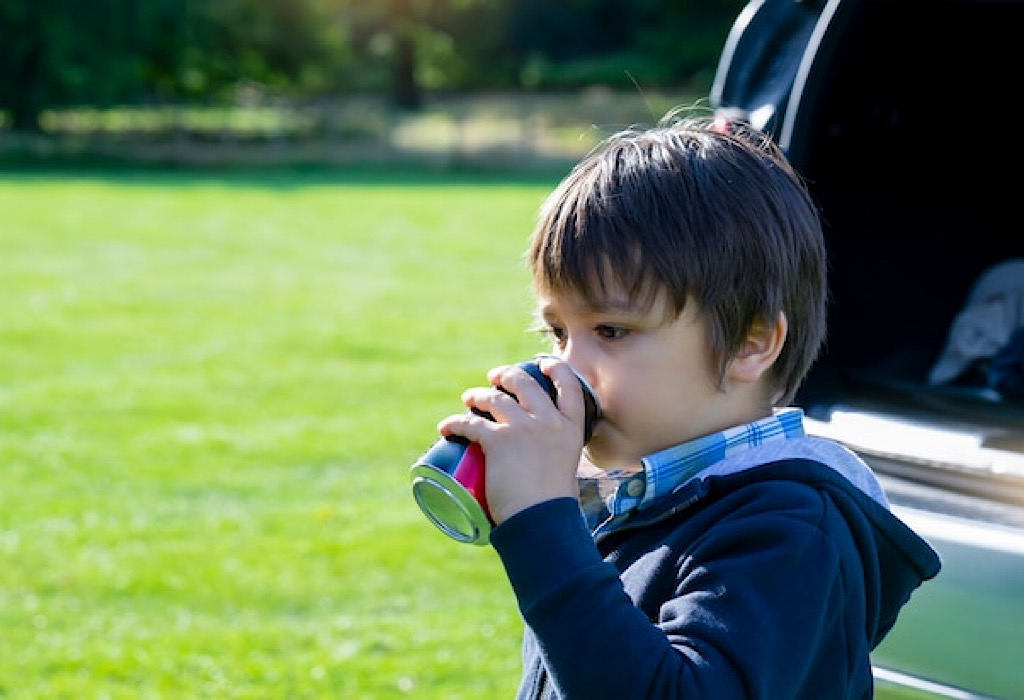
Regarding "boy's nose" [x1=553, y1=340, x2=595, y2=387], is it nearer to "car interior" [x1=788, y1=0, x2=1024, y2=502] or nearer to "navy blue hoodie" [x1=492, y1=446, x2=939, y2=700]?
"navy blue hoodie" [x1=492, y1=446, x2=939, y2=700]

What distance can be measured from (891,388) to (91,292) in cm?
1020

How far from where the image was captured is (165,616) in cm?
471

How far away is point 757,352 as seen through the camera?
176 cm

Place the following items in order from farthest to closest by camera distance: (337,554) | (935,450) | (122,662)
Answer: (337,554), (122,662), (935,450)

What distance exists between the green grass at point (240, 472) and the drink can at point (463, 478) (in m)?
2.49

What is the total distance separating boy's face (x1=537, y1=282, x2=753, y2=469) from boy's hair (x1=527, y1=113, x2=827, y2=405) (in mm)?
16

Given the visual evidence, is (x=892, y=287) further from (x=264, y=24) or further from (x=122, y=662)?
(x=264, y=24)

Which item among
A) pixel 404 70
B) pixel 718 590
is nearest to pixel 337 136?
pixel 404 70

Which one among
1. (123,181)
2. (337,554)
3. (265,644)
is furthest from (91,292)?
(123,181)

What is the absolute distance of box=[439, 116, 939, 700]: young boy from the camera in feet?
5.07

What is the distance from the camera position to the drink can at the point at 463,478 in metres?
1.64

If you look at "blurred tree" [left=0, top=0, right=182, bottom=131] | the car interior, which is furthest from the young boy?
"blurred tree" [left=0, top=0, right=182, bottom=131]

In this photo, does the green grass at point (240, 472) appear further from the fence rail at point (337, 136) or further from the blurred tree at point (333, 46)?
the blurred tree at point (333, 46)

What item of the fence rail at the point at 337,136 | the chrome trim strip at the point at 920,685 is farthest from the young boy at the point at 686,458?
the fence rail at the point at 337,136
